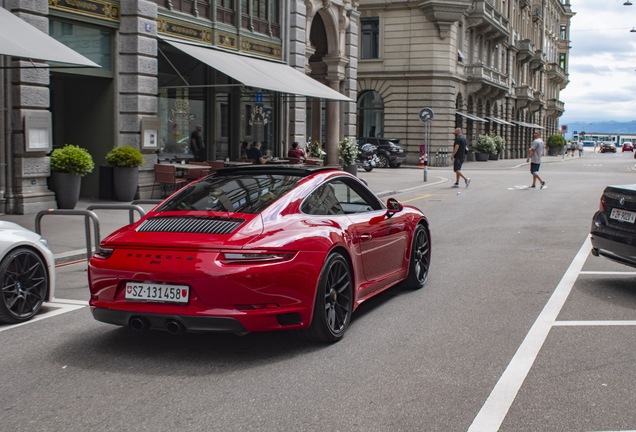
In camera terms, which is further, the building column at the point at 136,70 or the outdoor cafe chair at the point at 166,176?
the outdoor cafe chair at the point at 166,176

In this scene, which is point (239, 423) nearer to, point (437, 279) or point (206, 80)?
point (437, 279)

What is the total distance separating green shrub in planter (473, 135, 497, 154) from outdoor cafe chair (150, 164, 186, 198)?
1403 inches

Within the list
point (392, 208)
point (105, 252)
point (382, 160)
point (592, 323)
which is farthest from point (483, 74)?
point (105, 252)

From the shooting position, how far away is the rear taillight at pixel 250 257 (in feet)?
15.3

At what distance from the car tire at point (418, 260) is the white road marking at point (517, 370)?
1295mm

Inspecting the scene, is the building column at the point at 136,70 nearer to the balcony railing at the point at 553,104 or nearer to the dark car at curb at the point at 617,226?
the dark car at curb at the point at 617,226

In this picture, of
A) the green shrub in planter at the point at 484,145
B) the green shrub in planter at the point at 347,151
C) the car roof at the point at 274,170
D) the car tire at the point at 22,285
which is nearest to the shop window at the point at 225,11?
the green shrub in planter at the point at 347,151

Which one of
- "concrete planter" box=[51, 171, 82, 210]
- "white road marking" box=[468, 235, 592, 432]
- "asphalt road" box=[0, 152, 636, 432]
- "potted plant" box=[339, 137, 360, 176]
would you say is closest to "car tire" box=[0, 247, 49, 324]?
"asphalt road" box=[0, 152, 636, 432]

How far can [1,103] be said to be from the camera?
13.1 metres

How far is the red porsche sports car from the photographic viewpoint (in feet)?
15.2

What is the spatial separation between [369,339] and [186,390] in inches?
65.3

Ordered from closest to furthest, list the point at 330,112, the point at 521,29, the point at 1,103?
1. the point at 1,103
2. the point at 330,112
3. the point at 521,29

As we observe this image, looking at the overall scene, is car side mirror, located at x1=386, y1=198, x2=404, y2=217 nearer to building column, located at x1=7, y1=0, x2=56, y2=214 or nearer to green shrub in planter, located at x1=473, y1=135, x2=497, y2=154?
building column, located at x1=7, y1=0, x2=56, y2=214

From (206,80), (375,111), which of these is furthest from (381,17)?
(206,80)
